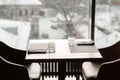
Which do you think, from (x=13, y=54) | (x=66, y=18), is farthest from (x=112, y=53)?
(x=13, y=54)

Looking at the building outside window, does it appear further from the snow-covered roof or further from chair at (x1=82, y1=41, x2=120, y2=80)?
chair at (x1=82, y1=41, x2=120, y2=80)

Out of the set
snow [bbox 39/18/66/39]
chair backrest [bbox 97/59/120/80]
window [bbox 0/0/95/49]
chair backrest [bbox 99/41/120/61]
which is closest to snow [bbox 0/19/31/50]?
window [bbox 0/0/95/49]

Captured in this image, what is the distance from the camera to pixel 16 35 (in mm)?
3863

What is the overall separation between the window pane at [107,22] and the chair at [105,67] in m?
0.65

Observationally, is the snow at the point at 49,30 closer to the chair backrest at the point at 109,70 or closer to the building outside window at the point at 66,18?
the building outside window at the point at 66,18

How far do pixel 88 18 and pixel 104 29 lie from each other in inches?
12.0

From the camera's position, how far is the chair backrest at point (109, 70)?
2.45 meters

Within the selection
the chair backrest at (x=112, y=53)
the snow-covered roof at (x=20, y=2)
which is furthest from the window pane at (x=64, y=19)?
the chair backrest at (x=112, y=53)

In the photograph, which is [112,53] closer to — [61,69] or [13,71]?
[61,69]

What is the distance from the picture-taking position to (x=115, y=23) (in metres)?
3.86

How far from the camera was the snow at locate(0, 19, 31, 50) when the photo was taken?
3791mm

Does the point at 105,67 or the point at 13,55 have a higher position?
the point at 105,67

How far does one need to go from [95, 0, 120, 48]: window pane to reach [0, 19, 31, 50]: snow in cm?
108

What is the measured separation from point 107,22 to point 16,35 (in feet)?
4.63
